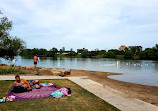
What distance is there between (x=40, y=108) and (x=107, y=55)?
441 feet

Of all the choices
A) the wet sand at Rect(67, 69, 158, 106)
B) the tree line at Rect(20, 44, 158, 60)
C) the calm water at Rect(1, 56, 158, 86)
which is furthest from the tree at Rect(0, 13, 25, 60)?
the tree line at Rect(20, 44, 158, 60)

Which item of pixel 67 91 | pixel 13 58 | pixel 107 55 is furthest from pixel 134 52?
pixel 67 91

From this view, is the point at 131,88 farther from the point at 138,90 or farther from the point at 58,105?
the point at 58,105

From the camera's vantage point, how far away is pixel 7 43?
23.1 meters

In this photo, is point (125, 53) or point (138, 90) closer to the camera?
point (138, 90)

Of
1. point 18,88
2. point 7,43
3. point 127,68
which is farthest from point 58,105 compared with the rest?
point 127,68

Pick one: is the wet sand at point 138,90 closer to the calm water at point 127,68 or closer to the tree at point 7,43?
the calm water at point 127,68

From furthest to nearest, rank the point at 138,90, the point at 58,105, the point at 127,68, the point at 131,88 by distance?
the point at 127,68, the point at 131,88, the point at 138,90, the point at 58,105

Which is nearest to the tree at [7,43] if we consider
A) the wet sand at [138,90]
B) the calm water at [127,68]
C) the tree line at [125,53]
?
the calm water at [127,68]

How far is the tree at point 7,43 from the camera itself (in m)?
22.5

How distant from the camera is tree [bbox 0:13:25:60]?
22.5 m

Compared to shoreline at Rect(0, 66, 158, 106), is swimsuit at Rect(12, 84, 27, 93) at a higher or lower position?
higher

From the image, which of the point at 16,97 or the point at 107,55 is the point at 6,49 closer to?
the point at 16,97

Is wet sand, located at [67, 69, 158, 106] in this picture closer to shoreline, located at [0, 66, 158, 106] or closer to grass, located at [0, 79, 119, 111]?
shoreline, located at [0, 66, 158, 106]
